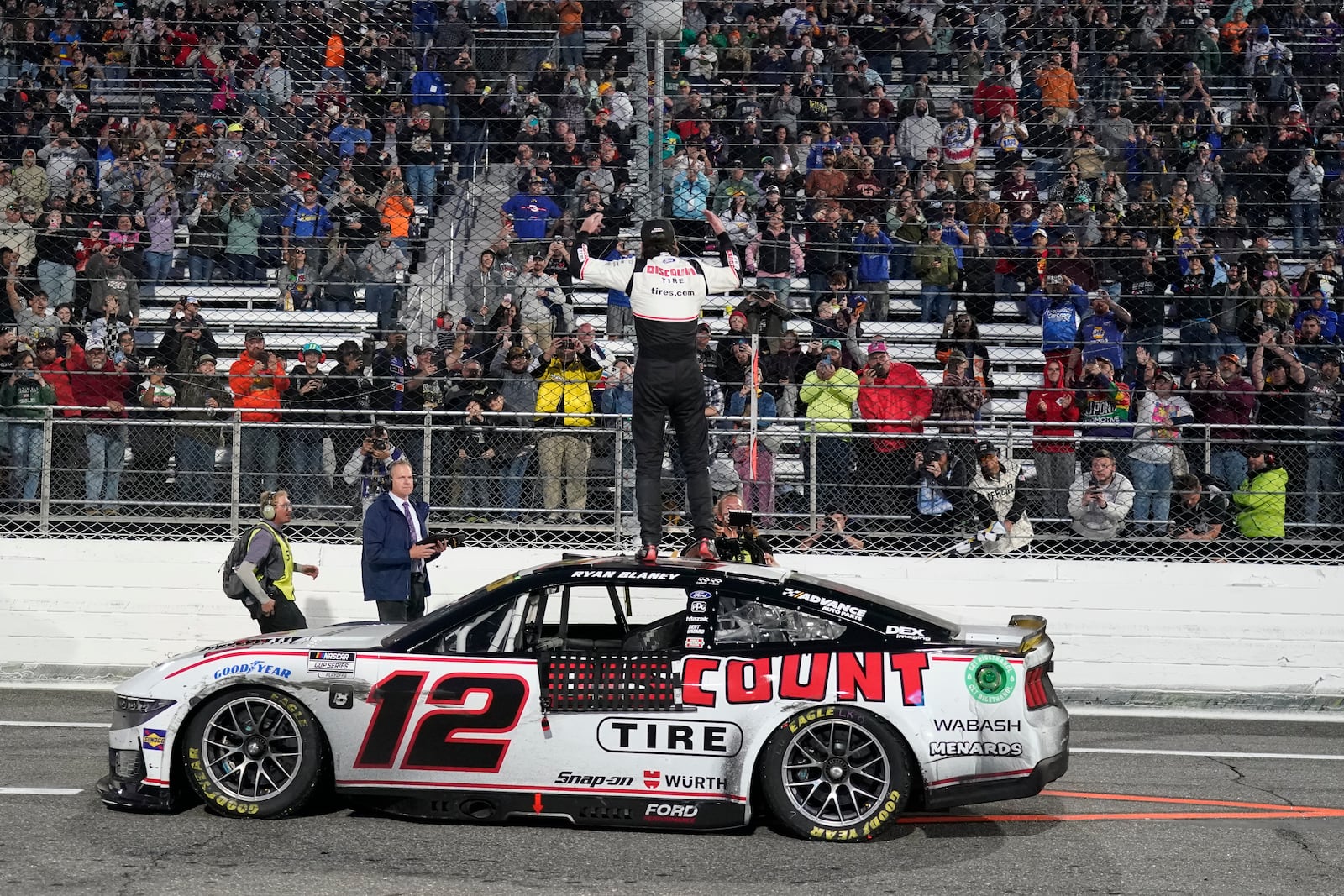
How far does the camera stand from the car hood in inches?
289

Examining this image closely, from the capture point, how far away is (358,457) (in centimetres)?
1182

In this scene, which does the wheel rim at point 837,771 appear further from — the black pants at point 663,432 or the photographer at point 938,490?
the photographer at point 938,490

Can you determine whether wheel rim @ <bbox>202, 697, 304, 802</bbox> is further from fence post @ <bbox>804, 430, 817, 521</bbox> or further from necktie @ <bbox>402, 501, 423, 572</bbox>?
fence post @ <bbox>804, 430, 817, 521</bbox>

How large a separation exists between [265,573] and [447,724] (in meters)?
3.19

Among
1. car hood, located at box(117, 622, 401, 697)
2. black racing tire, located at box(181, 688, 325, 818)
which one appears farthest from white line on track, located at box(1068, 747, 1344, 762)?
black racing tire, located at box(181, 688, 325, 818)

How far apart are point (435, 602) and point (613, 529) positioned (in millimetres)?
1505

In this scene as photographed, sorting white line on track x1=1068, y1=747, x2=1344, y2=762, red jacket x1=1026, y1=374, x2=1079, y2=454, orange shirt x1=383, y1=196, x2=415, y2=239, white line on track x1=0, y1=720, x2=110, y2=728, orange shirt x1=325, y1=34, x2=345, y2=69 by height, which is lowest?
white line on track x1=1068, y1=747, x2=1344, y2=762

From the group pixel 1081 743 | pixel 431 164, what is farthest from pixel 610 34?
pixel 1081 743

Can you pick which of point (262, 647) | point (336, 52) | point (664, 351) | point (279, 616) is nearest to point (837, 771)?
point (664, 351)

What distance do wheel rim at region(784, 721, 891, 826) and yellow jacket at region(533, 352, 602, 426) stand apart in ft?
17.5

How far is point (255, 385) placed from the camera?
12891 mm

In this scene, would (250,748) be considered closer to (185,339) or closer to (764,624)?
(764,624)

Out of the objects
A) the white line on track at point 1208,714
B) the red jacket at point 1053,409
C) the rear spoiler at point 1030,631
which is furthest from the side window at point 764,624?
the red jacket at point 1053,409

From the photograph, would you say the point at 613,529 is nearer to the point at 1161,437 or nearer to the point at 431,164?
the point at 1161,437
